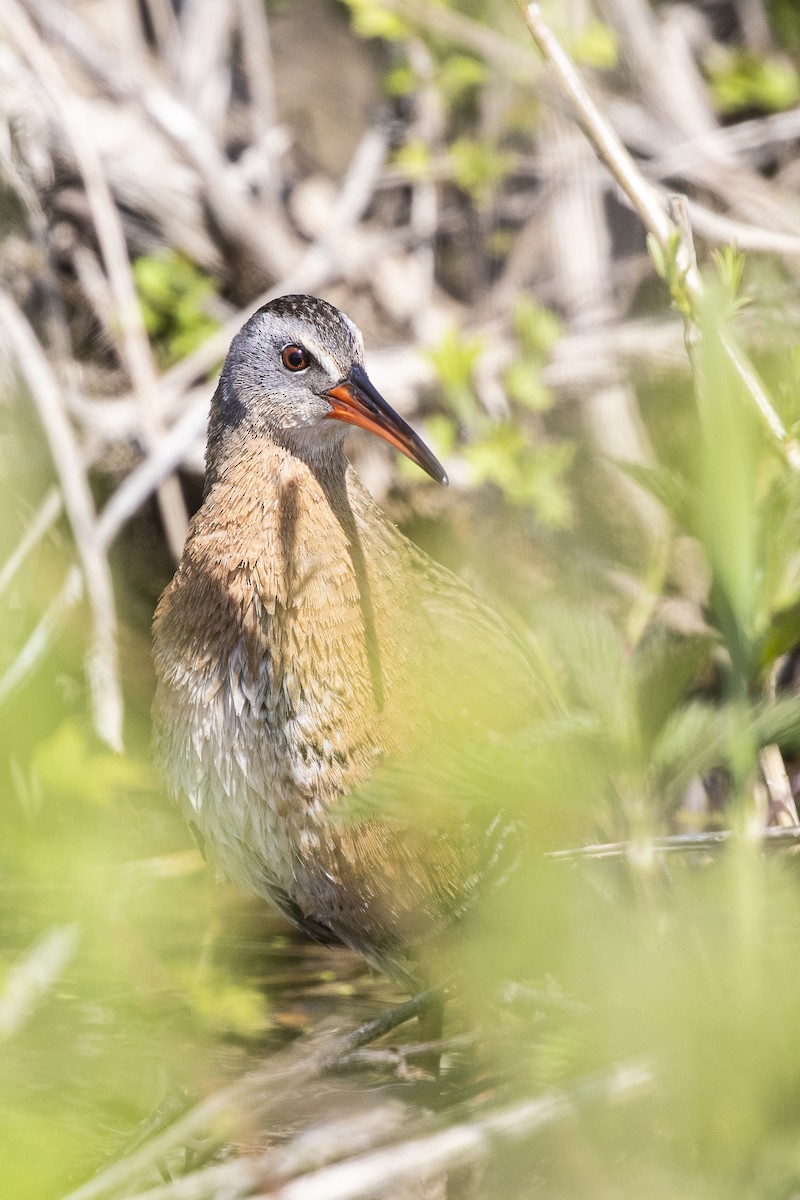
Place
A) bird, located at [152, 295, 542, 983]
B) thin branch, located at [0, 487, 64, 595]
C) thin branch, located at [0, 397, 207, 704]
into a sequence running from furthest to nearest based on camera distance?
thin branch, located at [0, 397, 207, 704]
thin branch, located at [0, 487, 64, 595]
bird, located at [152, 295, 542, 983]

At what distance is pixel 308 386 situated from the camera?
2520 mm

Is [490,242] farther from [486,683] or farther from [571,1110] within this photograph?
[571,1110]

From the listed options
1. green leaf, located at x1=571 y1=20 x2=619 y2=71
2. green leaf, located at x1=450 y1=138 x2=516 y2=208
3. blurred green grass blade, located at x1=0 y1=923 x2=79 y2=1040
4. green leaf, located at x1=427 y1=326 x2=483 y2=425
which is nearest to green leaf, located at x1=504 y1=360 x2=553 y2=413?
green leaf, located at x1=427 y1=326 x2=483 y2=425

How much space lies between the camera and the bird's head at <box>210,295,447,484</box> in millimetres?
2486

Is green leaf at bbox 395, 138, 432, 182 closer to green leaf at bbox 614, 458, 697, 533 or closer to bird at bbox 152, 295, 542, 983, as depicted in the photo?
bird at bbox 152, 295, 542, 983

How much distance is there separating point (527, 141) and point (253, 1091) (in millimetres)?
2944

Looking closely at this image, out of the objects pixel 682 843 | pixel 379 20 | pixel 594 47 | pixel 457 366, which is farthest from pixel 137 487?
pixel 682 843

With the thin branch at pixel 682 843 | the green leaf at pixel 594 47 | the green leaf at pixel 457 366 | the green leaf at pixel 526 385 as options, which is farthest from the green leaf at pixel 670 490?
the green leaf at pixel 594 47

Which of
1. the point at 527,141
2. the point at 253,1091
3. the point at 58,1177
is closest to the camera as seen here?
the point at 58,1177

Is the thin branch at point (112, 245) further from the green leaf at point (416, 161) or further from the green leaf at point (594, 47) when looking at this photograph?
the green leaf at point (594, 47)

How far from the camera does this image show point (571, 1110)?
1379 millimetres

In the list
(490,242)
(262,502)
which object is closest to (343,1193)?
(262,502)

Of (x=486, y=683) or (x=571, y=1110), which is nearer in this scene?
(x=571, y=1110)

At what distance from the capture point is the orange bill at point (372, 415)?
7.80 ft
